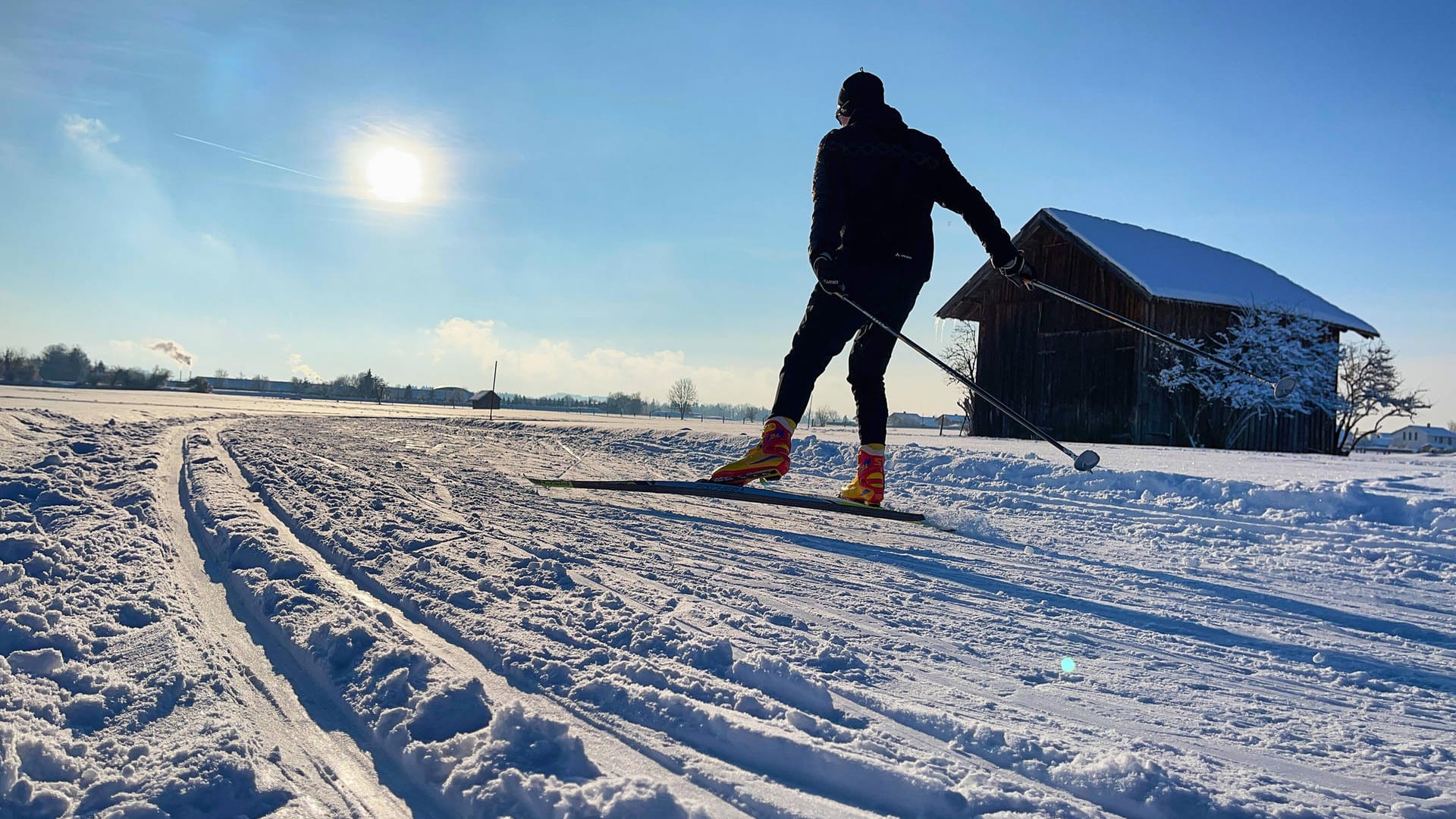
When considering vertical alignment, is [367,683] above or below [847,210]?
below

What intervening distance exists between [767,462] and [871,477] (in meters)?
0.70

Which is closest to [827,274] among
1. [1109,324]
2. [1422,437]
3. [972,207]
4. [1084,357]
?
[972,207]

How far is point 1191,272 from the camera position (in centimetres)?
1969

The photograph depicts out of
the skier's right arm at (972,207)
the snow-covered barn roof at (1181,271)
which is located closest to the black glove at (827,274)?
the skier's right arm at (972,207)

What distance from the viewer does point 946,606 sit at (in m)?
2.53

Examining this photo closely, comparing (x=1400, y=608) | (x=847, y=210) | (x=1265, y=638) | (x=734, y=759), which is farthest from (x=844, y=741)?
(x=847, y=210)

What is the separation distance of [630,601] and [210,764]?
122cm

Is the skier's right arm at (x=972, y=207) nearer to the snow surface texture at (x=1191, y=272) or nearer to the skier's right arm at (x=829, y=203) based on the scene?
the skier's right arm at (x=829, y=203)

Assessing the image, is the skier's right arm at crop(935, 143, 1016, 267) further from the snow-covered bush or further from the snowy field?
the snow-covered bush

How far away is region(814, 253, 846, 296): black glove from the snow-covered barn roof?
15.7 meters

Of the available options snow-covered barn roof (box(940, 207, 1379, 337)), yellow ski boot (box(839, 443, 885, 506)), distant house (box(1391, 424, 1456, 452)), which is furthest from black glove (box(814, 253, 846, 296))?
distant house (box(1391, 424, 1456, 452))

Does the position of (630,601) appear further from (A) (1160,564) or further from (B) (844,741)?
(A) (1160,564)

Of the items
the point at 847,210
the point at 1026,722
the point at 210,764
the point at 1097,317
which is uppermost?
the point at 1097,317

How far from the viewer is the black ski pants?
4746mm
